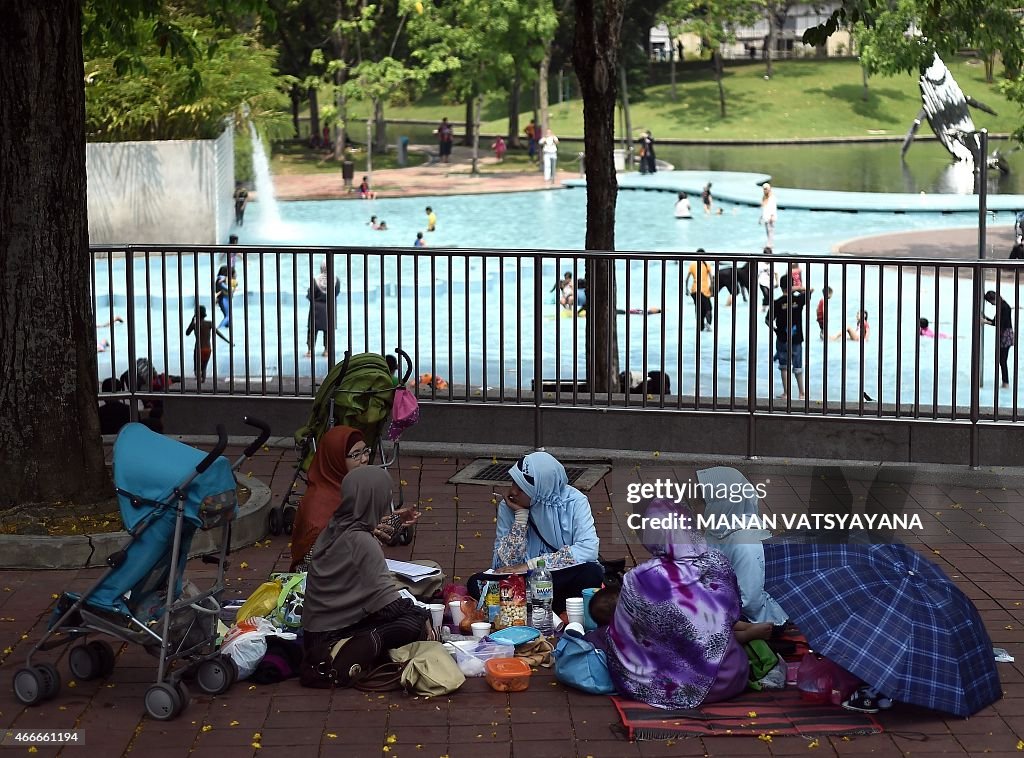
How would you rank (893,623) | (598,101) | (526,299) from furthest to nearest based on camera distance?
(526,299) → (598,101) → (893,623)

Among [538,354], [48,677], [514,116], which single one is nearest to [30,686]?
[48,677]

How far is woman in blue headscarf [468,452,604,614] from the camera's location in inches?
299

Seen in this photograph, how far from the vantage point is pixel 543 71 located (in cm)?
6412

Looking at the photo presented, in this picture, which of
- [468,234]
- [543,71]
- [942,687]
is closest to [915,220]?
[468,234]

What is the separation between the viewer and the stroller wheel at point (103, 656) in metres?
6.68

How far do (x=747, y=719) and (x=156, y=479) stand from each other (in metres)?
2.57

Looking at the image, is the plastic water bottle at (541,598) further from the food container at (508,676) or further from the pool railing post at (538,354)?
the pool railing post at (538,354)

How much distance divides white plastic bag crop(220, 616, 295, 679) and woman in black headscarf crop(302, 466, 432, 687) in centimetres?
19

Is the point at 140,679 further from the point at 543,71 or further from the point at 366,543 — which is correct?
the point at 543,71

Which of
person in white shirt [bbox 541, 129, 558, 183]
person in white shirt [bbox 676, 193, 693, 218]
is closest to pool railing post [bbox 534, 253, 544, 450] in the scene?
person in white shirt [bbox 676, 193, 693, 218]

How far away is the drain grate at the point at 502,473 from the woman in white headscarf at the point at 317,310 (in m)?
1.50

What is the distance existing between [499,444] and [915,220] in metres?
35.3

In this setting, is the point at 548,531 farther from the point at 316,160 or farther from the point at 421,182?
the point at 316,160

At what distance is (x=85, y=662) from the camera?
666 cm
